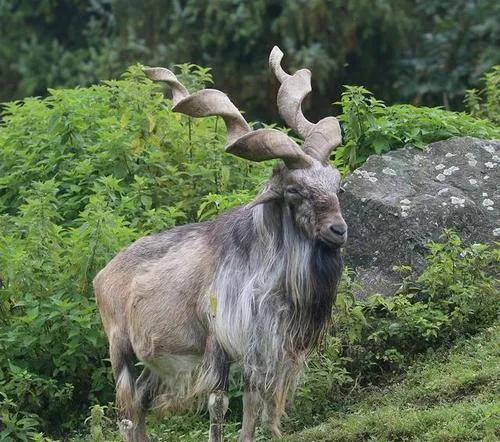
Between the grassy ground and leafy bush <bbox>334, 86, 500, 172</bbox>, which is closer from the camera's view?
the grassy ground

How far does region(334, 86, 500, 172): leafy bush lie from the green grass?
7.32 ft

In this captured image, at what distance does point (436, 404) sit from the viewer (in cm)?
1052

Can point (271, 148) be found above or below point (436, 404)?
above

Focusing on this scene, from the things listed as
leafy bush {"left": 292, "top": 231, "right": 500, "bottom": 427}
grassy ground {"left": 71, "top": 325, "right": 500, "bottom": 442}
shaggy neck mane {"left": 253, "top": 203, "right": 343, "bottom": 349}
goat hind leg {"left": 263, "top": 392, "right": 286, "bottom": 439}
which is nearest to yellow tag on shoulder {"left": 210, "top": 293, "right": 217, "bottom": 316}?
shaggy neck mane {"left": 253, "top": 203, "right": 343, "bottom": 349}

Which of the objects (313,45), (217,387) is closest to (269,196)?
(217,387)

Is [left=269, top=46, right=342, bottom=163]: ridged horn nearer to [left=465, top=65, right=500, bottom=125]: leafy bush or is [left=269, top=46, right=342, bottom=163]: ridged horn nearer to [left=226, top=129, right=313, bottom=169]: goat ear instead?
[left=226, top=129, right=313, bottom=169]: goat ear

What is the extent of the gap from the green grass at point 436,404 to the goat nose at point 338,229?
1.21 metres

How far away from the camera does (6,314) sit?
12195 millimetres

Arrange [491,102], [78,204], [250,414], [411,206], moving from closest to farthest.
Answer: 1. [250,414]
2. [411,206]
3. [78,204]
4. [491,102]

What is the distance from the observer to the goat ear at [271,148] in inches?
390

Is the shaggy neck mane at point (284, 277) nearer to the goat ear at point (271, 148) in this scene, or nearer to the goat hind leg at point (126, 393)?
the goat ear at point (271, 148)

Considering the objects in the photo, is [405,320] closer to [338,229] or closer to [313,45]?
[338,229]

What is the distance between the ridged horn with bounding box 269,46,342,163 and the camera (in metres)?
10.2

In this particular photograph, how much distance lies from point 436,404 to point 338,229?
150 cm
